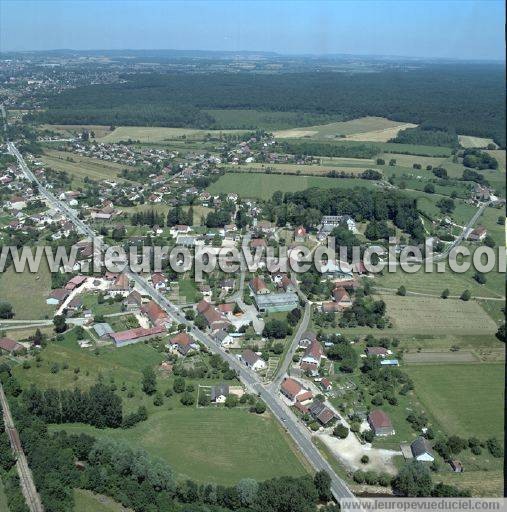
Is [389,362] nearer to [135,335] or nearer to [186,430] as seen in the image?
[186,430]

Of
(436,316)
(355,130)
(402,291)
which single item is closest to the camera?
(436,316)

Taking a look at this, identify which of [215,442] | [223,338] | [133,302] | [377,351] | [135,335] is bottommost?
[215,442]

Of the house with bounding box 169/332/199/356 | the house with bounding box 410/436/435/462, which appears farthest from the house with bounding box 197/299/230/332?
the house with bounding box 410/436/435/462

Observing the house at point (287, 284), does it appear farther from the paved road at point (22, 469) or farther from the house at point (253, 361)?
the paved road at point (22, 469)

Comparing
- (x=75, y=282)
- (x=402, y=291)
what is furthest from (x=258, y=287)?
(x=75, y=282)

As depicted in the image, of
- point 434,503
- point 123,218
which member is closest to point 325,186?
point 123,218

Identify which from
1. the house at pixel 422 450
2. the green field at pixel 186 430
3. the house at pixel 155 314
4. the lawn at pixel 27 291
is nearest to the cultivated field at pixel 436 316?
the house at pixel 422 450

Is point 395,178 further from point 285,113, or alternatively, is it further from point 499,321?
point 285,113
